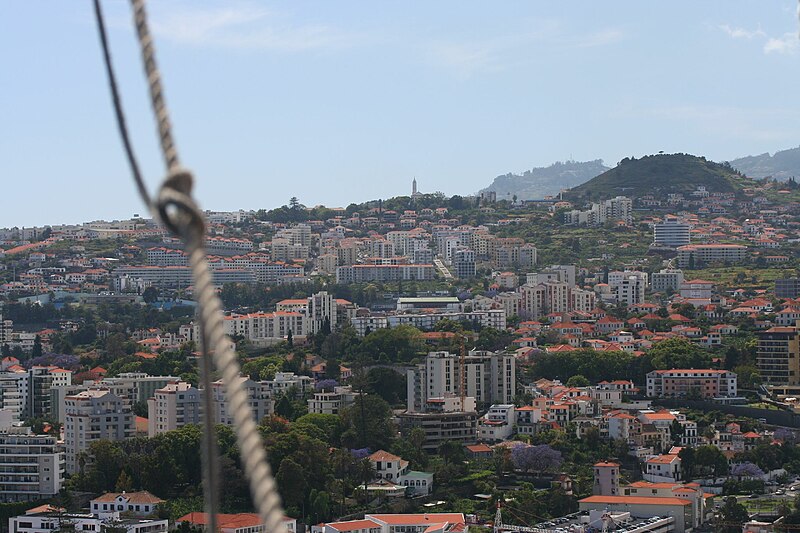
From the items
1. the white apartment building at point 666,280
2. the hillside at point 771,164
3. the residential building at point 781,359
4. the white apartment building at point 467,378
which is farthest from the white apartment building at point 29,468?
the hillside at point 771,164

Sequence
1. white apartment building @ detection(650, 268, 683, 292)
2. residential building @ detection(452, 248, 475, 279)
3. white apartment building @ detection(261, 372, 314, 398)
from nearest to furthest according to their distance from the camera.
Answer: white apartment building @ detection(261, 372, 314, 398) → white apartment building @ detection(650, 268, 683, 292) → residential building @ detection(452, 248, 475, 279)

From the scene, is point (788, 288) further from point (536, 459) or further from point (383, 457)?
point (383, 457)

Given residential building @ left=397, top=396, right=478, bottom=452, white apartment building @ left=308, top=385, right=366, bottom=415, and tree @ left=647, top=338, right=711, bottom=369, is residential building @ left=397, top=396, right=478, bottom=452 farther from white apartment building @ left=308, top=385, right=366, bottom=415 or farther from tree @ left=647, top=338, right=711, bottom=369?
tree @ left=647, top=338, right=711, bottom=369

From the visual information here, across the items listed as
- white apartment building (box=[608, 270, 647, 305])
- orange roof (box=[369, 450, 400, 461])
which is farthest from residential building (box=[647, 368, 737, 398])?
white apartment building (box=[608, 270, 647, 305])

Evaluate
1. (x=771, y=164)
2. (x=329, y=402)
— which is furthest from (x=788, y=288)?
(x=771, y=164)

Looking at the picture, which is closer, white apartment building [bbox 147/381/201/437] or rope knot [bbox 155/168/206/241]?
rope knot [bbox 155/168/206/241]
